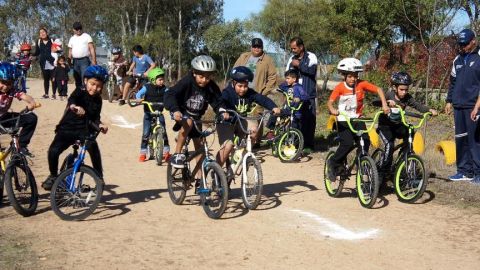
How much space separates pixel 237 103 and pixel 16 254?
10.7 ft

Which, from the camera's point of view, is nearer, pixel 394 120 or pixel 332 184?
pixel 394 120

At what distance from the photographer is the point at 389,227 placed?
6.17 metres

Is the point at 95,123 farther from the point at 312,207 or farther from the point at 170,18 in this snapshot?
the point at 170,18

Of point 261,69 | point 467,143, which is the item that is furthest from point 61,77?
point 467,143

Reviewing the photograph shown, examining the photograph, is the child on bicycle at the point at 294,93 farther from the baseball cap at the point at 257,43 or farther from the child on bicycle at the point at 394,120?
the child on bicycle at the point at 394,120

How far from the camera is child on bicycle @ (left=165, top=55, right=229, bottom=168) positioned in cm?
659

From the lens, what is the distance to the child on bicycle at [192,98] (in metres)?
6.59

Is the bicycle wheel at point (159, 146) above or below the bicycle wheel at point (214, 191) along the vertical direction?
above

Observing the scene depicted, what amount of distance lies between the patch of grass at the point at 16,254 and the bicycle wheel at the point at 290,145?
224 inches

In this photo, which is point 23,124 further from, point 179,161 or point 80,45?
point 80,45

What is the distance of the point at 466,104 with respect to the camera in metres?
8.20

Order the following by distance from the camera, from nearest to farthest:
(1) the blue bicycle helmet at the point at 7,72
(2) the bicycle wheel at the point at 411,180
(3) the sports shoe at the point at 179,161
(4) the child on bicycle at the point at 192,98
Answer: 1. (1) the blue bicycle helmet at the point at 7,72
2. (4) the child on bicycle at the point at 192,98
3. (3) the sports shoe at the point at 179,161
4. (2) the bicycle wheel at the point at 411,180

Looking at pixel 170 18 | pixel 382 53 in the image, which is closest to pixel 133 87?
pixel 382 53

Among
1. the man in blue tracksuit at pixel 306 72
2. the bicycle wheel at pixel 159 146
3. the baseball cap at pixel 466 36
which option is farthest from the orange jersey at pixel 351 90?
the bicycle wheel at pixel 159 146
